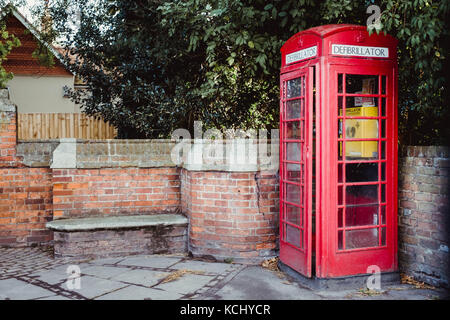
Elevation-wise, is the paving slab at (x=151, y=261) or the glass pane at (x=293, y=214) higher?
the glass pane at (x=293, y=214)

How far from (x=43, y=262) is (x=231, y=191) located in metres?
2.87

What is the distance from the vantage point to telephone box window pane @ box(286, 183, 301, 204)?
187 inches

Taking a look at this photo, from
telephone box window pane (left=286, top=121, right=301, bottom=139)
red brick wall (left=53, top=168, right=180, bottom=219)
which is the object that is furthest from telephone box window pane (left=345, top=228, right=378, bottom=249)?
red brick wall (left=53, top=168, right=180, bottom=219)

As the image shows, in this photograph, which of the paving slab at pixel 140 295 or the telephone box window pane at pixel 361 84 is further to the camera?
the telephone box window pane at pixel 361 84

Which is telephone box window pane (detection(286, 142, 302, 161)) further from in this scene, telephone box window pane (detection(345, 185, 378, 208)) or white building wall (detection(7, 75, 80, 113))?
white building wall (detection(7, 75, 80, 113))

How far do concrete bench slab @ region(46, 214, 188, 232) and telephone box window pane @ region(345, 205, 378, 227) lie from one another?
249 cm

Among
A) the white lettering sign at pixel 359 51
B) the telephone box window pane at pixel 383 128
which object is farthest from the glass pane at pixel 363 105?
the white lettering sign at pixel 359 51

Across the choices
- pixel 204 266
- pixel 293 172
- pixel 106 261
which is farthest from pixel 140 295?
pixel 293 172

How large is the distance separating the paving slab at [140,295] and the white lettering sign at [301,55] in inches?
118

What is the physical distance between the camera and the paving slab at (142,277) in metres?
4.69

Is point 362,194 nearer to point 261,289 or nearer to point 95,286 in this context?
point 261,289

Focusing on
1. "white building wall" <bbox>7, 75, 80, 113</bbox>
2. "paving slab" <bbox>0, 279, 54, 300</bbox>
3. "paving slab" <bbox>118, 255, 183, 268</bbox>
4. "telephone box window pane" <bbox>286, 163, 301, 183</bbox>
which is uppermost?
"white building wall" <bbox>7, 75, 80, 113</bbox>

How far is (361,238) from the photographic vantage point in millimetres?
4492

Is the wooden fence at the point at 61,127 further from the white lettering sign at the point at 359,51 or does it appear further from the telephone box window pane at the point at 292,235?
the white lettering sign at the point at 359,51
